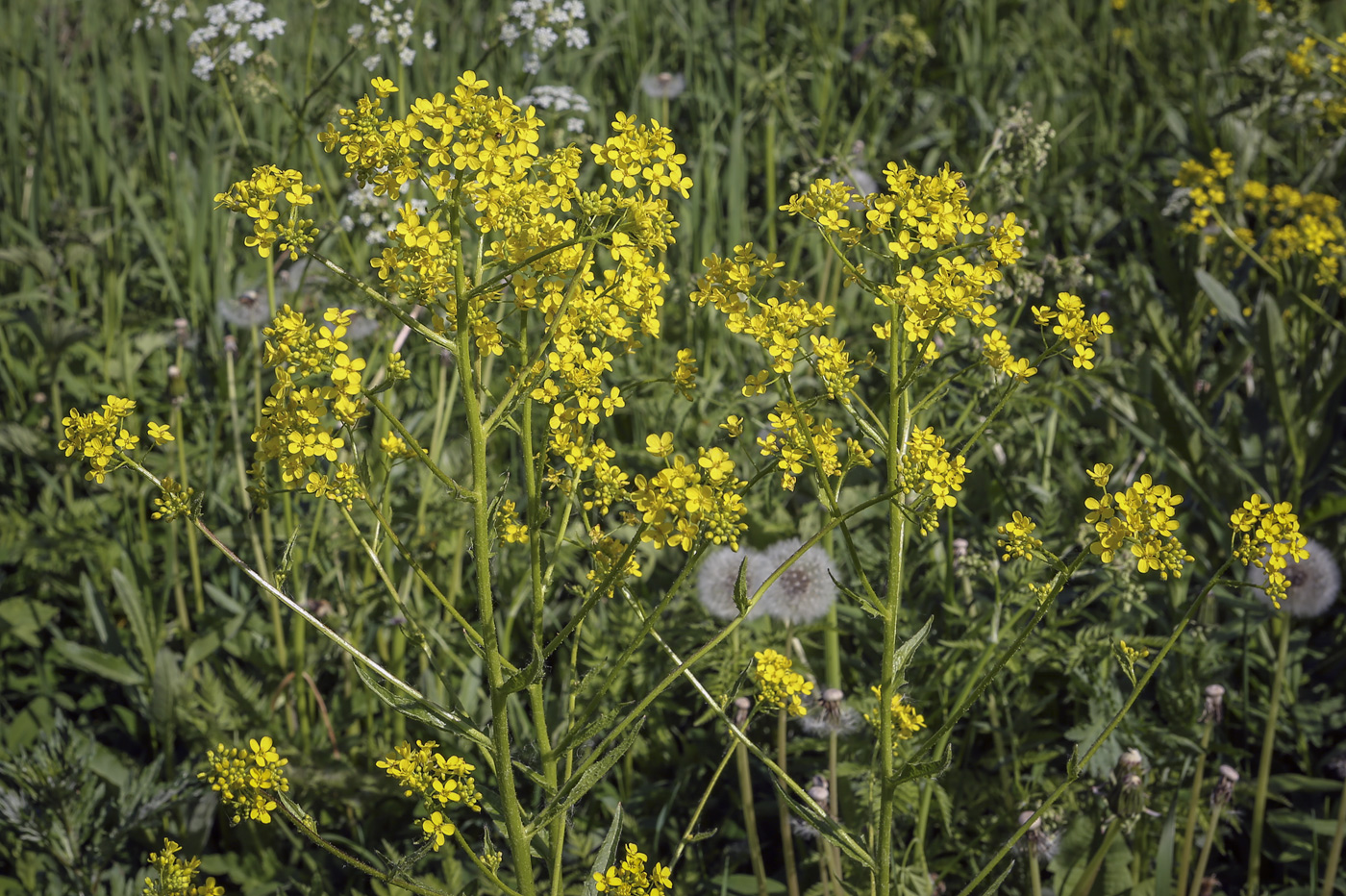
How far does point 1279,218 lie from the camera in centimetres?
A: 340

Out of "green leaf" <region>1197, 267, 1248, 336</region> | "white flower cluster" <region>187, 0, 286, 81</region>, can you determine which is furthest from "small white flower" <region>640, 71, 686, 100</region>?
"green leaf" <region>1197, 267, 1248, 336</region>

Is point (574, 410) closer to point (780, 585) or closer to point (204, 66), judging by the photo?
point (780, 585)

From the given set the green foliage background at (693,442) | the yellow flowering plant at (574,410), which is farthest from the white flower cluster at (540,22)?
the yellow flowering plant at (574,410)

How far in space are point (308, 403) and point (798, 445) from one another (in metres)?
0.57

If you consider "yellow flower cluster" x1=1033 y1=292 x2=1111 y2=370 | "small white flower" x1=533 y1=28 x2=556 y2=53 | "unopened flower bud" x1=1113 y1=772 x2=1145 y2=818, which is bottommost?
"unopened flower bud" x1=1113 y1=772 x2=1145 y2=818

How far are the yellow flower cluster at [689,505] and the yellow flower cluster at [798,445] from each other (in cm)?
9

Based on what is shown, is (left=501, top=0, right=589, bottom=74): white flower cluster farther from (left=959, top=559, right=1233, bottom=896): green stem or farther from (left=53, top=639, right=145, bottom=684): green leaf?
(left=959, top=559, right=1233, bottom=896): green stem

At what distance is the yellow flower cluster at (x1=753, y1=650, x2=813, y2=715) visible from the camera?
4.65 feet

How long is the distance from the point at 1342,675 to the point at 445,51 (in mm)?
3355

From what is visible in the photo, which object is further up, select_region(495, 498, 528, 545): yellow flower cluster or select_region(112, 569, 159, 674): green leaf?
select_region(495, 498, 528, 545): yellow flower cluster

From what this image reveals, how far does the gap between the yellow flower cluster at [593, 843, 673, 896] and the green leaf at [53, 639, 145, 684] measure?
4.57ft

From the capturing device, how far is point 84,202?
11.5ft

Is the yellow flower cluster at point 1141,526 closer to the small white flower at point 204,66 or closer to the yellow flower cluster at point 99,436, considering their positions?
the yellow flower cluster at point 99,436

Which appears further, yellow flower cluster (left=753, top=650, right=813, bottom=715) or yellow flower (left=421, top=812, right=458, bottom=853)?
yellow flower cluster (left=753, top=650, right=813, bottom=715)
